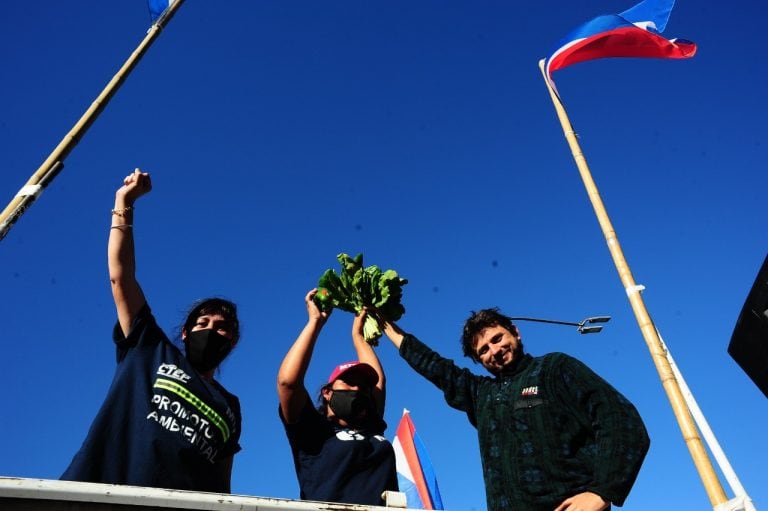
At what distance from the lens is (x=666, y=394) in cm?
466

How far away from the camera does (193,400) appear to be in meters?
2.67

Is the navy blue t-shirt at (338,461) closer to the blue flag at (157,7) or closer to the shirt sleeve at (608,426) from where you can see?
the shirt sleeve at (608,426)

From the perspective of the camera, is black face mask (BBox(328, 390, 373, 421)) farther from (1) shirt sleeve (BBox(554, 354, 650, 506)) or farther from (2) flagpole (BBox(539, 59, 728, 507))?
(2) flagpole (BBox(539, 59, 728, 507))

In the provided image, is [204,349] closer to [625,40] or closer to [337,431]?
[337,431]

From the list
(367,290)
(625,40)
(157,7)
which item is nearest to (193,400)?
A: (367,290)

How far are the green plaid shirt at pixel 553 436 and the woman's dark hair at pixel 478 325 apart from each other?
0.93 feet

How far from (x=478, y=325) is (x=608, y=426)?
3.44 feet

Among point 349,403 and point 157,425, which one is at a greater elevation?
point 349,403

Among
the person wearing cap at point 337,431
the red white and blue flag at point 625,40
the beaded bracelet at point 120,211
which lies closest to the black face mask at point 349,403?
the person wearing cap at point 337,431

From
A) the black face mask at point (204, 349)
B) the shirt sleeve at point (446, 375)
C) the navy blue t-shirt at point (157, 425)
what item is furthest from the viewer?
the shirt sleeve at point (446, 375)

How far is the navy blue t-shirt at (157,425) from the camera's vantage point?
7.55ft

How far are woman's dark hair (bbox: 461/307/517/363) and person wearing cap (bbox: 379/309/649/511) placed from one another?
1cm

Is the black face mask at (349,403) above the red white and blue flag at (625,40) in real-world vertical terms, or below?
below

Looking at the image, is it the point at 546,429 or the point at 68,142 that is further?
the point at 68,142
